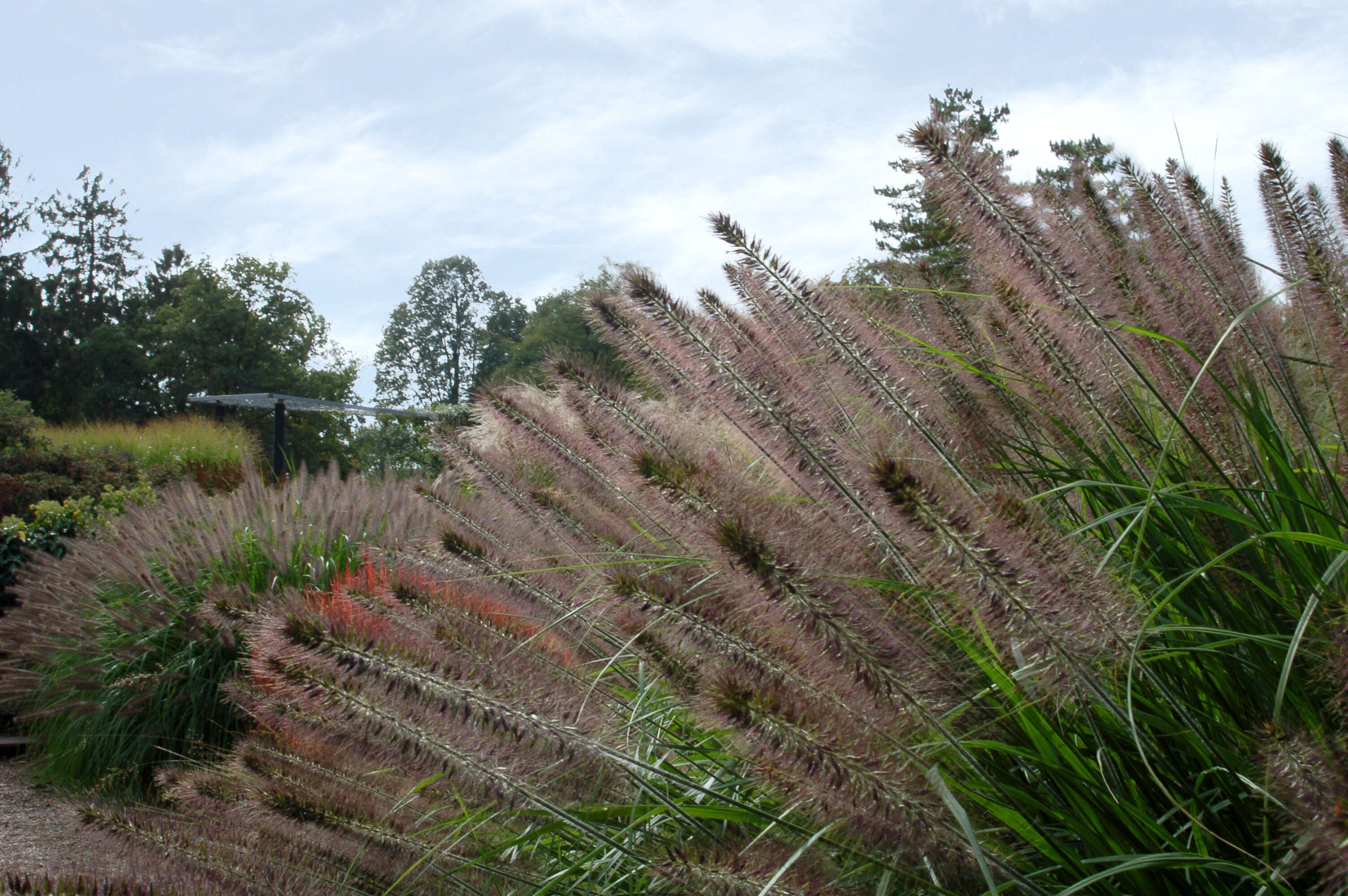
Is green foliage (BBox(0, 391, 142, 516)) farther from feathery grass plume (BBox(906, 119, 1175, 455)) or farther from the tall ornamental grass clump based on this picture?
feathery grass plume (BBox(906, 119, 1175, 455))

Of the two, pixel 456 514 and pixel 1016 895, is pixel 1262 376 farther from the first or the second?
pixel 456 514

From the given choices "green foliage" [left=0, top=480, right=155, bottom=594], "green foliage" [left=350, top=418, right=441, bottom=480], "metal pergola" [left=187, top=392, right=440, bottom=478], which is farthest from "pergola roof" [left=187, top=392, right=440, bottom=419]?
"green foliage" [left=0, top=480, right=155, bottom=594]

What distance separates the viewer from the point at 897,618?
124cm

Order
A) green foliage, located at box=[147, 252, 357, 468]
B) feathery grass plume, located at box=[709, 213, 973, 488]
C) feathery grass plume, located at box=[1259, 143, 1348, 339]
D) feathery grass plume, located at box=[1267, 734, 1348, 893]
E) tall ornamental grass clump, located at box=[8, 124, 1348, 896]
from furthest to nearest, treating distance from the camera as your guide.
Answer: green foliage, located at box=[147, 252, 357, 468] < feathery grass plume, located at box=[1259, 143, 1348, 339] < feathery grass plume, located at box=[709, 213, 973, 488] < tall ornamental grass clump, located at box=[8, 124, 1348, 896] < feathery grass plume, located at box=[1267, 734, 1348, 893]

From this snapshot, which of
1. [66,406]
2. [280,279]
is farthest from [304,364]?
[66,406]

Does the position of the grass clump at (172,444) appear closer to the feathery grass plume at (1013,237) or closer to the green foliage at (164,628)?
the green foliage at (164,628)

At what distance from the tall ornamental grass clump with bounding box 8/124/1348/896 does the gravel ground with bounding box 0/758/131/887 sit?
0.21 metres

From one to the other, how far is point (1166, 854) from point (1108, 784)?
21 cm

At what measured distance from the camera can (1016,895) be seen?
138cm

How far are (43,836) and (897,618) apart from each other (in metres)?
5.14

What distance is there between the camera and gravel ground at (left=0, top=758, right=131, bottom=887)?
6.88 ft

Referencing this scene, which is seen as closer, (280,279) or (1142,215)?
(1142,215)

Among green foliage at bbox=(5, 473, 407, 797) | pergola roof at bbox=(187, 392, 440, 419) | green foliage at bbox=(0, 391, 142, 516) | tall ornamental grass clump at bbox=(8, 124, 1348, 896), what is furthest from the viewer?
pergola roof at bbox=(187, 392, 440, 419)

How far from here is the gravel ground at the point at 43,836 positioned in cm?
210
